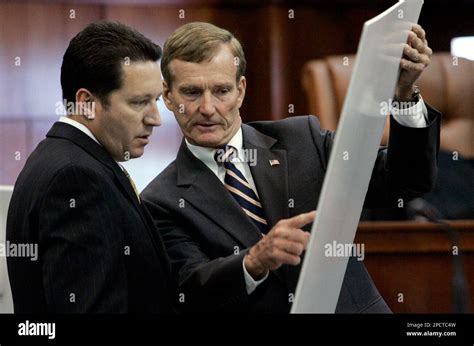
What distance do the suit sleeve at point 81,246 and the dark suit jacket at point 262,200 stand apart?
0.14 m

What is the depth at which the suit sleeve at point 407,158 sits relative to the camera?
1259 millimetres

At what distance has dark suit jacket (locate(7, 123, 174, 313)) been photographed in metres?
1.06

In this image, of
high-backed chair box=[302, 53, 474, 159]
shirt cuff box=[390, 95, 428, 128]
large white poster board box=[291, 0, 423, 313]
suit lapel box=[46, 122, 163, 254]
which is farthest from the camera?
high-backed chair box=[302, 53, 474, 159]

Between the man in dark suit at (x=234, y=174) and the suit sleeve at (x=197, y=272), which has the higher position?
the man in dark suit at (x=234, y=174)

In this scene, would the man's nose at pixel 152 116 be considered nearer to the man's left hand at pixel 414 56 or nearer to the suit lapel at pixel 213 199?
the suit lapel at pixel 213 199

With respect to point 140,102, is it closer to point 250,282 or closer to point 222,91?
point 222,91

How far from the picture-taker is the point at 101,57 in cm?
116

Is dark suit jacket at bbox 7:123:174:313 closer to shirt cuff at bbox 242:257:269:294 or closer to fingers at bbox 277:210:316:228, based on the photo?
shirt cuff at bbox 242:257:269:294

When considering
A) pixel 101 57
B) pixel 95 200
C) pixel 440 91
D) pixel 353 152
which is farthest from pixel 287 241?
pixel 440 91

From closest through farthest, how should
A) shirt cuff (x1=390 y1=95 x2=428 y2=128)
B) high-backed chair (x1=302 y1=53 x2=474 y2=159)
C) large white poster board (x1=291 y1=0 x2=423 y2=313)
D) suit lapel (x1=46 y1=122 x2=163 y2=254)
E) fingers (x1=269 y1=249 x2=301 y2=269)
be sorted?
large white poster board (x1=291 y1=0 x2=423 y2=313) < fingers (x1=269 y1=249 x2=301 y2=269) < suit lapel (x1=46 y1=122 x2=163 y2=254) < shirt cuff (x1=390 y1=95 x2=428 y2=128) < high-backed chair (x1=302 y1=53 x2=474 y2=159)

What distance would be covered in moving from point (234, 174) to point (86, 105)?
0.22 meters
